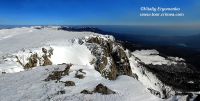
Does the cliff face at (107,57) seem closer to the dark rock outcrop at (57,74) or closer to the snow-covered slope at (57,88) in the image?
the dark rock outcrop at (57,74)

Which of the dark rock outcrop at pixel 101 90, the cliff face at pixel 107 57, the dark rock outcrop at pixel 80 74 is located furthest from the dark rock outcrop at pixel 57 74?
the cliff face at pixel 107 57

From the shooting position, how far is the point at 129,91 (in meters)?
40.6

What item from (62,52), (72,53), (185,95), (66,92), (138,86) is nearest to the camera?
(185,95)

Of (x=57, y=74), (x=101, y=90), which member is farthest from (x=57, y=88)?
(x=57, y=74)

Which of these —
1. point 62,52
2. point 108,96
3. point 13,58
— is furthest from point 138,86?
point 62,52

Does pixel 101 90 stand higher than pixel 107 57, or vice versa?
pixel 101 90

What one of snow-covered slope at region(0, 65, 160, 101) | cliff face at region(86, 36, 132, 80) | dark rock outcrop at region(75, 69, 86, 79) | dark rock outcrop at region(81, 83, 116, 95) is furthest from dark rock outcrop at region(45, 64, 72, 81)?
cliff face at region(86, 36, 132, 80)

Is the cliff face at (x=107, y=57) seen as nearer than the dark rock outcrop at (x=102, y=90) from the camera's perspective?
No

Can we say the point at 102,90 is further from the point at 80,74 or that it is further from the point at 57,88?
the point at 80,74

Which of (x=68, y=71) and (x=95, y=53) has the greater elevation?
(x=68, y=71)

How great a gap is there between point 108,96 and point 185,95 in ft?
30.1

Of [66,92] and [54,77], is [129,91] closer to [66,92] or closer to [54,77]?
[66,92]

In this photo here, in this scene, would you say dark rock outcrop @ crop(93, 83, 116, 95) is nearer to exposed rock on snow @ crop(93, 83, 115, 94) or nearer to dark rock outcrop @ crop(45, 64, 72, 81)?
exposed rock on snow @ crop(93, 83, 115, 94)

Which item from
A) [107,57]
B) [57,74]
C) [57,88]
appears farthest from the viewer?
[107,57]
